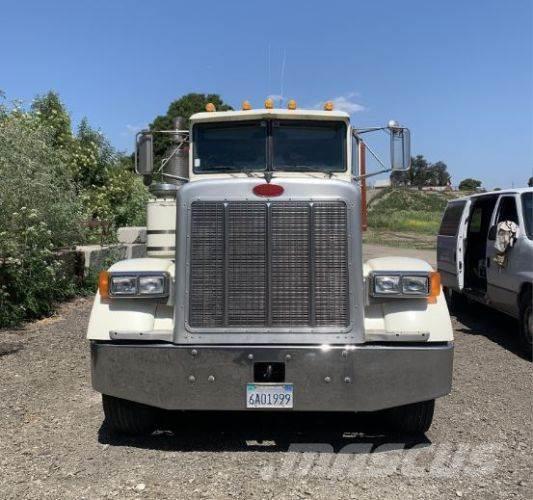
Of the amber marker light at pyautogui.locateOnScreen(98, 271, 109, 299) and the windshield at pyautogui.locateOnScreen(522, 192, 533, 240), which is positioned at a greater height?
the windshield at pyautogui.locateOnScreen(522, 192, 533, 240)

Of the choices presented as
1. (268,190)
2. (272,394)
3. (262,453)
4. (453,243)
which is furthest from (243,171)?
(453,243)

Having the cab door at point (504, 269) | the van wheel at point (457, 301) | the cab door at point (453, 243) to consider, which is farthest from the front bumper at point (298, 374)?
the van wheel at point (457, 301)

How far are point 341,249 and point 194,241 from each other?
997 millimetres

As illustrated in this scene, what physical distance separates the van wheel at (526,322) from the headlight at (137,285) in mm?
4673

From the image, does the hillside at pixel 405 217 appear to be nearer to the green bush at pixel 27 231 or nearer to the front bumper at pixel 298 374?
the green bush at pixel 27 231

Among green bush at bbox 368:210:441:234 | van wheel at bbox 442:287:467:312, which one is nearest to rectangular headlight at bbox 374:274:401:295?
van wheel at bbox 442:287:467:312

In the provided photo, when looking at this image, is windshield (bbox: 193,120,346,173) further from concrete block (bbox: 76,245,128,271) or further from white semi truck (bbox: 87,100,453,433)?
concrete block (bbox: 76,245,128,271)

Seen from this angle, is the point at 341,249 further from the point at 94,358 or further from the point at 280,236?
the point at 94,358

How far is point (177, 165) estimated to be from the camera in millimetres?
6113

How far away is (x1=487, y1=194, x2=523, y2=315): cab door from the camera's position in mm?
7594

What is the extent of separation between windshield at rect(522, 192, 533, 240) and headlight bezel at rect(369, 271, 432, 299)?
142 inches

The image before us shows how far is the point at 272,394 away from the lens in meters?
4.14

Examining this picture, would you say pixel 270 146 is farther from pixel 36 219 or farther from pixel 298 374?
pixel 36 219

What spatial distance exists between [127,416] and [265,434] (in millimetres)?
1038
